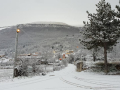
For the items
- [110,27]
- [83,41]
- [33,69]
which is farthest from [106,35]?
[33,69]

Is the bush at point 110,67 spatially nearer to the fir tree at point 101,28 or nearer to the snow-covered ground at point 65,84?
the fir tree at point 101,28

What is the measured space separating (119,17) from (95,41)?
4444 mm

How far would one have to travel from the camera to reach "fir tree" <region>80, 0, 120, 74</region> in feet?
50.0

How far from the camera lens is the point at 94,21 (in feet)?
52.1

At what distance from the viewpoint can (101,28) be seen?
52.4 ft

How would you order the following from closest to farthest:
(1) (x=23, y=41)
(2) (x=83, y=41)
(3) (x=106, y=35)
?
(3) (x=106, y=35) → (2) (x=83, y=41) → (1) (x=23, y=41)

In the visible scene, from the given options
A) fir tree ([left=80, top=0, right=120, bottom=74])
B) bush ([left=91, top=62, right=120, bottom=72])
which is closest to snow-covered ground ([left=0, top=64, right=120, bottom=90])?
bush ([left=91, top=62, right=120, bottom=72])

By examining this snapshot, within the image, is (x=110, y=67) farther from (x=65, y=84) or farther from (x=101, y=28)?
(x=65, y=84)

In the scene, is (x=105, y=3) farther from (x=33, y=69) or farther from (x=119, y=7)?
(x=33, y=69)

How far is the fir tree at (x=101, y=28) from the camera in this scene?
50.0 ft

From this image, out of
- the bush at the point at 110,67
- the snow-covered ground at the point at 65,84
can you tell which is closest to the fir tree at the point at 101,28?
the bush at the point at 110,67

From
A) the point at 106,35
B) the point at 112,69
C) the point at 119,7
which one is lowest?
the point at 112,69

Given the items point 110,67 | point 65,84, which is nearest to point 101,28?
point 110,67

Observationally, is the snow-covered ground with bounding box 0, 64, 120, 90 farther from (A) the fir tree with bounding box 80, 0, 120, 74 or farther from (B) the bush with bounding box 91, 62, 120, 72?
(A) the fir tree with bounding box 80, 0, 120, 74
